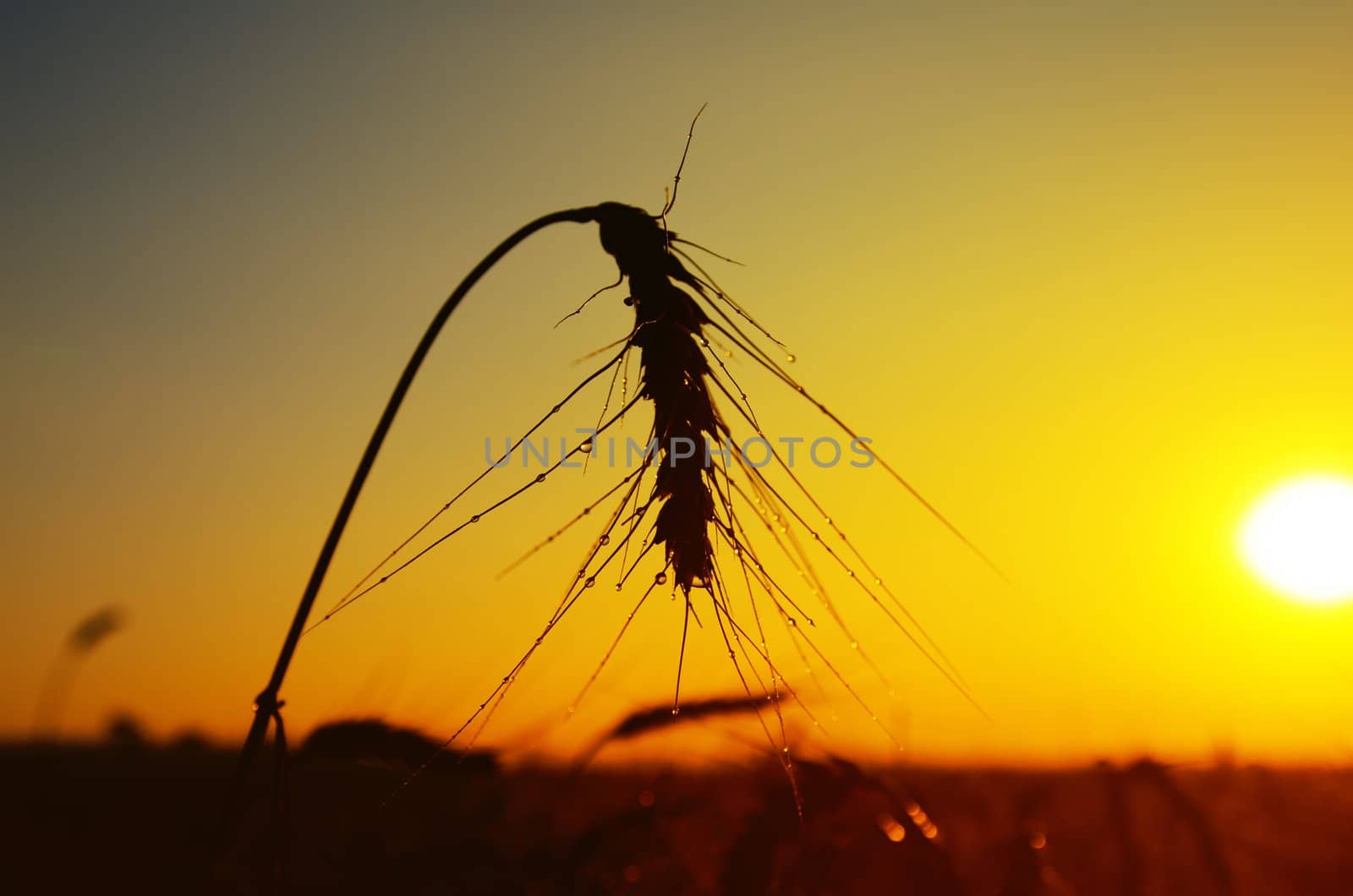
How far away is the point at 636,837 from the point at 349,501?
35.4 inches

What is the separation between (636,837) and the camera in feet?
7.53

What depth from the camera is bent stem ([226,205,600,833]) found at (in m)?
2.13

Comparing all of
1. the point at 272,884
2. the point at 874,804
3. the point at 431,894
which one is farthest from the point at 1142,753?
the point at 272,884

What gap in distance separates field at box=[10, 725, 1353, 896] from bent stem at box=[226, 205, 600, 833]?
86mm

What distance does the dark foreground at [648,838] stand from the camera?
2127 mm

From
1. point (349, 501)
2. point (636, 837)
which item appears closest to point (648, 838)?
point (636, 837)

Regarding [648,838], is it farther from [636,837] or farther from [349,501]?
[349,501]

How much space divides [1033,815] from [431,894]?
1344 mm

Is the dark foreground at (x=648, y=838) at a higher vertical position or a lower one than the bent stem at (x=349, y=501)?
lower

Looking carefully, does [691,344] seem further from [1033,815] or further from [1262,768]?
[1262,768]

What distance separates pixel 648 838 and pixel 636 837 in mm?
44

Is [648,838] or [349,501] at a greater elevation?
[349,501]

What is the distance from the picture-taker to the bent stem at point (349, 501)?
213cm

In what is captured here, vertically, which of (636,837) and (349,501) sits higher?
(349,501)
